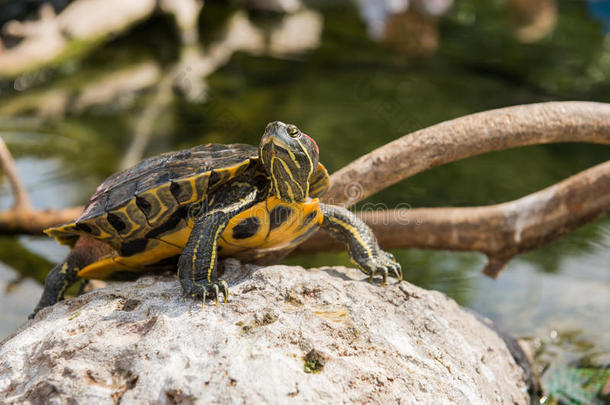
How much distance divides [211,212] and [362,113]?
5.72 m

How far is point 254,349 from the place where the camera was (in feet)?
6.05

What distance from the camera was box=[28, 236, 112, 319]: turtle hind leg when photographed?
2.79m

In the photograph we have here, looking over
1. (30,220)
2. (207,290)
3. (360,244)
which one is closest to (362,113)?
(30,220)

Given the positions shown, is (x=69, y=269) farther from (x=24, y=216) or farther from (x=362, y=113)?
(x=362, y=113)

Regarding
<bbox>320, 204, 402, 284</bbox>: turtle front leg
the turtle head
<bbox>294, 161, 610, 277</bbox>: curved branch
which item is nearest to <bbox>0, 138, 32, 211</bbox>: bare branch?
<bbox>294, 161, 610, 277</bbox>: curved branch

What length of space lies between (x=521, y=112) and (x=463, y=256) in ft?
6.66

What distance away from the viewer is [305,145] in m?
2.54

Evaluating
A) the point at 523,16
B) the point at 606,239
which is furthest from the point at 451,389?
the point at 523,16

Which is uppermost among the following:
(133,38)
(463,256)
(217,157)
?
(217,157)

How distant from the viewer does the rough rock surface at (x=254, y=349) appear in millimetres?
1735

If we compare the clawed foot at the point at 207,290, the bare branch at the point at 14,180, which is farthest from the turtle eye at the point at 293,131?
the bare branch at the point at 14,180

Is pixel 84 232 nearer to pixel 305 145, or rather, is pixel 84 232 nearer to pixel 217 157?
pixel 217 157

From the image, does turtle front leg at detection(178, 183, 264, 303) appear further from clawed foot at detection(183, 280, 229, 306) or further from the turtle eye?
the turtle eye

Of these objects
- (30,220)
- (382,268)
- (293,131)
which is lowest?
(30,220)
